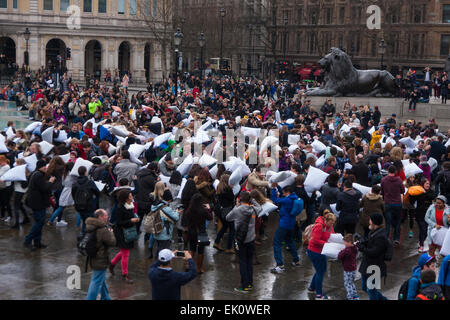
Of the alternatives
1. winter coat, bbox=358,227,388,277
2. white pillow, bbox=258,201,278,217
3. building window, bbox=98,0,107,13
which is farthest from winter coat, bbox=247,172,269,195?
building window, bbox=98,0,107,13

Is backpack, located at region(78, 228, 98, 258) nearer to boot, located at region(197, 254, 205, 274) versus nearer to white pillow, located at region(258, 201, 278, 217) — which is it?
boot, located at region(197, 254, 205, 274)

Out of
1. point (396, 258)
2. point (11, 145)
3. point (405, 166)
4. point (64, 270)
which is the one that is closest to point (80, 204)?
point (64, 270)

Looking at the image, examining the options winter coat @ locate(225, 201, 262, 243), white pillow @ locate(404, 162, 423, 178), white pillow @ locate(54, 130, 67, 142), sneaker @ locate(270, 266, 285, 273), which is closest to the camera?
winter coat @ locate(225, 201, 262, 243)

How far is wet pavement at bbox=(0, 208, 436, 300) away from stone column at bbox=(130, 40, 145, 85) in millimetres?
63396

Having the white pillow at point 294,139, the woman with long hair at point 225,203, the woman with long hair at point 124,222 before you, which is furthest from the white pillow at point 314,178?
the white pillow at point 294,139

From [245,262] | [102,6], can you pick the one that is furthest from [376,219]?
[102,6]

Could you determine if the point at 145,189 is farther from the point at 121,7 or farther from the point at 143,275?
the point at 121,7

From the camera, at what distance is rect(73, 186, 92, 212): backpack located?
477 inches

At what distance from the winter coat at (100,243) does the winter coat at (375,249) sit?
12.0 feet

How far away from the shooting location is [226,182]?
12.3 m

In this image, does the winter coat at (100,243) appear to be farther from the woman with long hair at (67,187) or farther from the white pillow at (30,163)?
the white pillow at (30,163)

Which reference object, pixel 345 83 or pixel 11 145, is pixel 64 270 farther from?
pixel 345 83

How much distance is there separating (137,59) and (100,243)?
6816 centimetres
